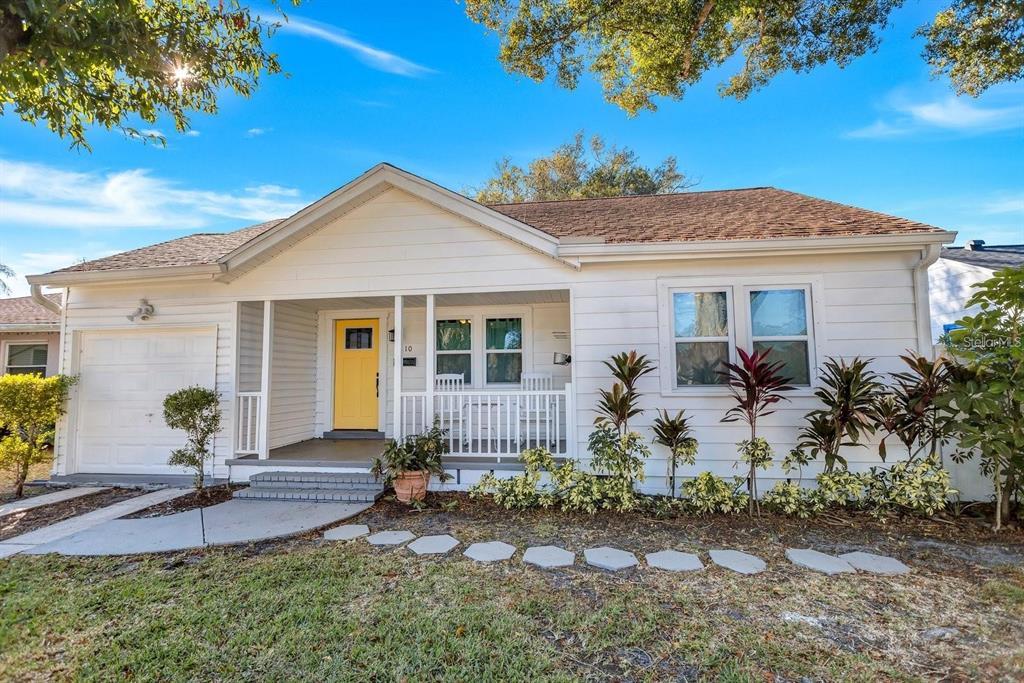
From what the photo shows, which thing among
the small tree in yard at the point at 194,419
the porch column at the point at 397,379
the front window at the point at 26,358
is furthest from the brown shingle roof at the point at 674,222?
the front window at the point at 26,358

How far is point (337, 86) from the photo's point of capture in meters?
10.2

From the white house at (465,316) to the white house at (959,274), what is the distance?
15.6 ft

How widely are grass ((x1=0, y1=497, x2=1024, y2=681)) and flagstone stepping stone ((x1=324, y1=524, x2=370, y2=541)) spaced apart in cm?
29

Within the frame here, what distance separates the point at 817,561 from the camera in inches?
152

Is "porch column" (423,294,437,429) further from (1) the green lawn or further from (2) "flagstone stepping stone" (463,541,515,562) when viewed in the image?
(1) the green lawn

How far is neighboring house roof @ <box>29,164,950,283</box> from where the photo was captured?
5605mm

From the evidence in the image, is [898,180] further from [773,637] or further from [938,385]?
[773,637]

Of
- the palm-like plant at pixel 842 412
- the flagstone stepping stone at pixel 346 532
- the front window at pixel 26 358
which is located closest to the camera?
the flagstone stepping stone at pixel 346 532

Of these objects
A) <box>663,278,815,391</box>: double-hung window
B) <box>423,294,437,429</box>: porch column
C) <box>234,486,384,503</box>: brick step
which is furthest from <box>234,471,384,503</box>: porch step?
<box>663,278,815,391</box>: double-hung window

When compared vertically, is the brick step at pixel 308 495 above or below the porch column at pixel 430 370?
below

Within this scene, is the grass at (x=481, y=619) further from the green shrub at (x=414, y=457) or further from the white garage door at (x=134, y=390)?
the white garage door at (x=134, y=390)

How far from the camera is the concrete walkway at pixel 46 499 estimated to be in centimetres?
→ 562

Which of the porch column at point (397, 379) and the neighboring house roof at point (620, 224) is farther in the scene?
the porch column at point (397, 379)

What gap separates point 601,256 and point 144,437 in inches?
294
